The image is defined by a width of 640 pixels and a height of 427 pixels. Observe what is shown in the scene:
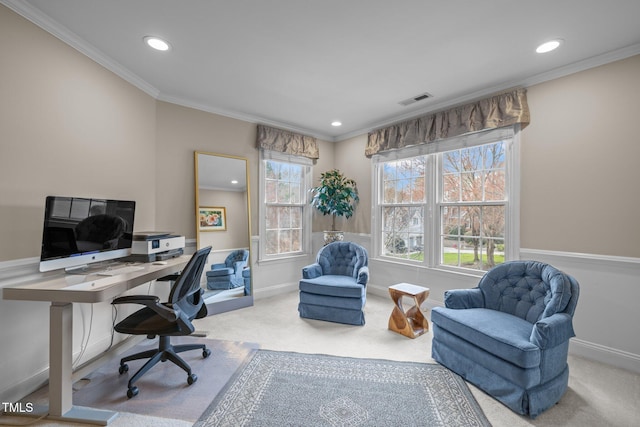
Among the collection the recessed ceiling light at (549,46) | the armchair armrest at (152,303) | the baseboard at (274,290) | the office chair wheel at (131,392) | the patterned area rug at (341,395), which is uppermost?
the recessed ceiling light at (549,46)

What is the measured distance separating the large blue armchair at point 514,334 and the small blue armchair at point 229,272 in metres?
2.51

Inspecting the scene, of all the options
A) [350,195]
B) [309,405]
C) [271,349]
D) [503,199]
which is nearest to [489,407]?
[309,405]

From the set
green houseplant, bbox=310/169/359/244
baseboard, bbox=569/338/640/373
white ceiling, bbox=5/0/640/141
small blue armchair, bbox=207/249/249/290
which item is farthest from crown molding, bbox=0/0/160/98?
baseboard, bbox=569/338/640/373

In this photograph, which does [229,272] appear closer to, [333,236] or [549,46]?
[333,236]

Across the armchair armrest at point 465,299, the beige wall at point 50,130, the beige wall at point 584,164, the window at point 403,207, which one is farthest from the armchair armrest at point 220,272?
the beige wall at point 584,164

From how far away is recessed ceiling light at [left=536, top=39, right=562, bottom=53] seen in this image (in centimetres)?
229

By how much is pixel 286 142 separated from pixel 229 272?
2.09 meters

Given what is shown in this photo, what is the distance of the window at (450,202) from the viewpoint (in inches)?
124

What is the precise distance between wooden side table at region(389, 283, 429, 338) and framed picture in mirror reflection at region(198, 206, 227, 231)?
90.0 inches

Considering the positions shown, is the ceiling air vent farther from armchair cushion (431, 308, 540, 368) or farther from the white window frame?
armchair cushion (431, 308, 540, 368)

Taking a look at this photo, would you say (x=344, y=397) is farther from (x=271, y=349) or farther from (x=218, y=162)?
(x=218, y=162)

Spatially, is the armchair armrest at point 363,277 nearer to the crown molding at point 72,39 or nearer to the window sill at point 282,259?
the window sill at point 282,259

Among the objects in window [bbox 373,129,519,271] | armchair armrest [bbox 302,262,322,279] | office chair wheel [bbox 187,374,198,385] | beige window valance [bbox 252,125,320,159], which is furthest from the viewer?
beige window valance [bbox 252,125,320,159]

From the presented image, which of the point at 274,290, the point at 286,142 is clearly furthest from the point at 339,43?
the point at 274,290
